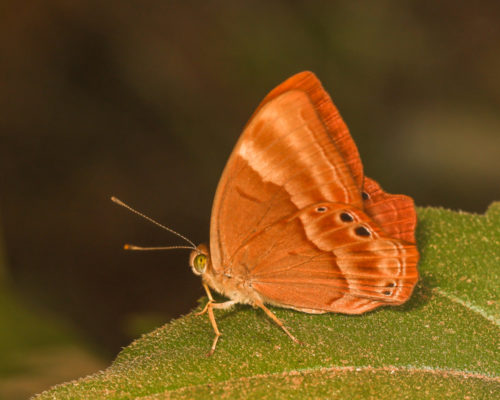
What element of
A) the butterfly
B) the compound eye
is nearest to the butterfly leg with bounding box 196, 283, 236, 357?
the butterfly

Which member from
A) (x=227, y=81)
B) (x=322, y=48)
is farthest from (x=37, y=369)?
(x=322, y=48)

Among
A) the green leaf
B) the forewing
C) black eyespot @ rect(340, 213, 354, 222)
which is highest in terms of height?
the forewing

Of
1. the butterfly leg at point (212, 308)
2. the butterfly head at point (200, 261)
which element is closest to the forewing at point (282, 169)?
the butterfly head at point (200, 261)

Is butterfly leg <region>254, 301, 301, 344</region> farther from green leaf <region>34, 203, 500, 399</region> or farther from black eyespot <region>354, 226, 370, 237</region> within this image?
black eyespot <region>354, 226, 370, 237</region>

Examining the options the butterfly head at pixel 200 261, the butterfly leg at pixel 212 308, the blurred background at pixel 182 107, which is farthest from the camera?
the blurred background at pixel 182 107

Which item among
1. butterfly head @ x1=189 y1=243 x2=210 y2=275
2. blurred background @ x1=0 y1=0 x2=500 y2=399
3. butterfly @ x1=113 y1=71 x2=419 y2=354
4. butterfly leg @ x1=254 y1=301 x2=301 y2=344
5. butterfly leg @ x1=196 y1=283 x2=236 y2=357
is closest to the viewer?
butterfly leg @ x1=196 y1=283 x2=236 y2=357

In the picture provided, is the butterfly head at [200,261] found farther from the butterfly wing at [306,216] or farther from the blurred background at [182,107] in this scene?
the blurred background at [182,107]
